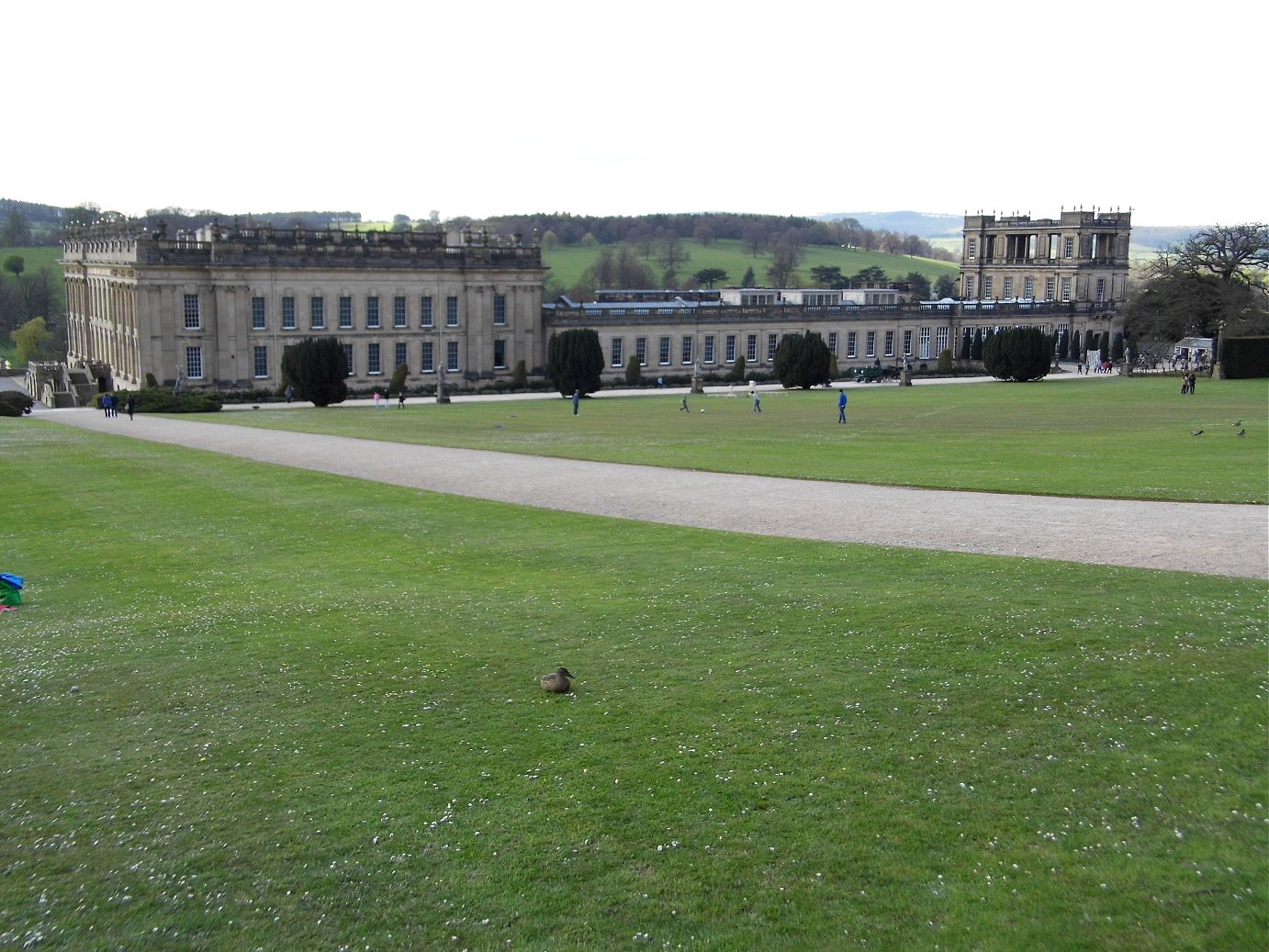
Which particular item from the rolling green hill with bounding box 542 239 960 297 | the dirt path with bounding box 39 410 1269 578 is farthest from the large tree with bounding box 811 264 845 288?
the dirt path with bounding box 39 410 1269 578

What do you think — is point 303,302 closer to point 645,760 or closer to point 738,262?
point 645,760

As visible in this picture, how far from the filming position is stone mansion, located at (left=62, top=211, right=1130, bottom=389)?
8031 cm

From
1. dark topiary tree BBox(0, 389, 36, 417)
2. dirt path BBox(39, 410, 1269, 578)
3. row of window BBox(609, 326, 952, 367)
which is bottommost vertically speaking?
dark topiary tree BBox(0, 389, 36, 417)

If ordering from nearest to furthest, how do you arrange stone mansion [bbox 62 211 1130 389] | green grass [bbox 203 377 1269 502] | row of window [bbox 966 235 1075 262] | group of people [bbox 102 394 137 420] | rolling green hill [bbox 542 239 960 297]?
1. green grass [bbox 203 377 1269 502]
2. group of people [bbox 102 394 137 420]
3. stone mansion [bbox 62 211 1130 389]
4. row of window [bbox 966 235 1075 262]
5. rolling green hill [bbox 542 239 960 297]

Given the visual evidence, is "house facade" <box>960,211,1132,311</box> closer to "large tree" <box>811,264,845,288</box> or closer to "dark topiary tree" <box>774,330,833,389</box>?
"large tree" <box>811,264,845,288</box>

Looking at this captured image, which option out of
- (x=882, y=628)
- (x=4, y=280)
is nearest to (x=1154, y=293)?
(x=882, y=628)

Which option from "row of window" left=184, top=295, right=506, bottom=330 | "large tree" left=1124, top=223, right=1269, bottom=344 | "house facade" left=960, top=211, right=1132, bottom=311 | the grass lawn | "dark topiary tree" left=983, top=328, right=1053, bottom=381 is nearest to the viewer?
the grass lawn

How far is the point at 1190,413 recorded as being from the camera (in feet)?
162

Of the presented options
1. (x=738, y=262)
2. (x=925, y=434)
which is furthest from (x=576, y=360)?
(x=738, y=262)

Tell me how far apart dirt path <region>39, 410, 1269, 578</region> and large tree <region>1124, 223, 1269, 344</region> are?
73.1m

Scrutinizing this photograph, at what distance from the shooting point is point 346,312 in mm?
85000

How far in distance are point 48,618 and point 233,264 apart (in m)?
67.9

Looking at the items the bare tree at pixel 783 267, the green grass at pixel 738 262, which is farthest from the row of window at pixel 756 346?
the green grass at pixel 738 262

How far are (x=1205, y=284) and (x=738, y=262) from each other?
8836 cm
